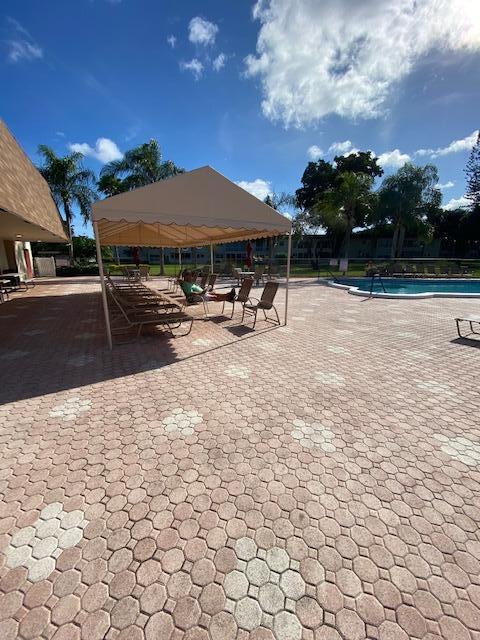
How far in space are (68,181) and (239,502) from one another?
3119 centimetres

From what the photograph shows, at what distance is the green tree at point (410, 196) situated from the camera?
3294cm

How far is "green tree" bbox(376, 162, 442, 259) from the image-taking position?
32.9 m

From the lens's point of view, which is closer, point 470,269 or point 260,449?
point 260,449

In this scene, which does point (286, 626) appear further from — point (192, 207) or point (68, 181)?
point (68, 181)

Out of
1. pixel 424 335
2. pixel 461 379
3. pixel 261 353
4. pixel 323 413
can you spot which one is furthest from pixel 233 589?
pixel 424 335

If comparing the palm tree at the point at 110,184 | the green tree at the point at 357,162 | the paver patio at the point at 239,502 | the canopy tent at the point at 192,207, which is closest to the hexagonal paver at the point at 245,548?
the paver patio at the point at 239,502

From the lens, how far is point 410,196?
33.4 meters

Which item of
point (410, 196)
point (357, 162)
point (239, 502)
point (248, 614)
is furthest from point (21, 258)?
point (357, 162)

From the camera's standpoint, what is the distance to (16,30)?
752 cm

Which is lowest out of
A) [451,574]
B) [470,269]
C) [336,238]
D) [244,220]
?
[451,574]

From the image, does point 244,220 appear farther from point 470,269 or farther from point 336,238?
point 336,238

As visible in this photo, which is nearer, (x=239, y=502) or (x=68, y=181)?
(x=239, y=502)

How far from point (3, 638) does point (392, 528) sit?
2491mm

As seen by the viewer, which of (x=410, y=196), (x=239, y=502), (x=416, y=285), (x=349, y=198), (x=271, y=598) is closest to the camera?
(x=271, y=598)
